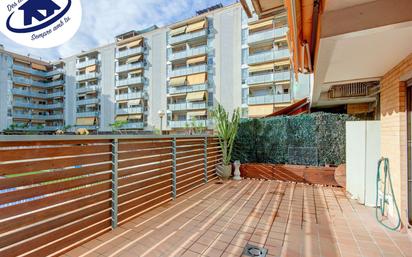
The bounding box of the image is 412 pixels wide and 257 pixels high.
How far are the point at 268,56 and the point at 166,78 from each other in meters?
13.4

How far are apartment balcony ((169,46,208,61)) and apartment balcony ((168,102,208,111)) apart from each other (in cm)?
590

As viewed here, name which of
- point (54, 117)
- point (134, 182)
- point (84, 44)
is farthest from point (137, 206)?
point (54, 117)

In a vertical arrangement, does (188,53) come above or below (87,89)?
above

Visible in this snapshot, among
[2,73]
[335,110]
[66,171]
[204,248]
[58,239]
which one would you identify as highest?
[2,73]

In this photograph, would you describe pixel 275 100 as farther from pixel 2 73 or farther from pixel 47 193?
pixel 2 73

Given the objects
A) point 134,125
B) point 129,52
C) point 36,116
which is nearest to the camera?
point 134,125

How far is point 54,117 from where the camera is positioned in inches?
1563

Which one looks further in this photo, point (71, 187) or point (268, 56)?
point (268, 56)

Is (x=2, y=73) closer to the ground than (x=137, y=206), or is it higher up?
higher up

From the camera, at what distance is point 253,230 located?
3576 millimetres

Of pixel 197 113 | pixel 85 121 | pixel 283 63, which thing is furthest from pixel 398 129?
pixel 85 121

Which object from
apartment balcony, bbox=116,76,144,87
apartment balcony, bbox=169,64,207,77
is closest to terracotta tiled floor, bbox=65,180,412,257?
apartment balcony, bbox=169,64,207,77

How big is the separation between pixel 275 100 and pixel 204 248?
20.2 meters

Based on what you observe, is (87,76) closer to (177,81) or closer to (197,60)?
(177,81)
